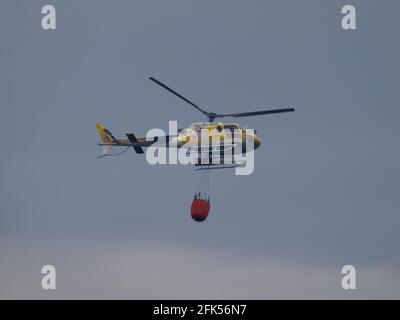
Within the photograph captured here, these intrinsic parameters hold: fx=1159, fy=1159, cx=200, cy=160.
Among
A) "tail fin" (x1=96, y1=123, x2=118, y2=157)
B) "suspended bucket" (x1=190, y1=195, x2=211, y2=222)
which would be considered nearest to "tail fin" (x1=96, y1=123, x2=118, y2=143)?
"tail fin" (x1=96, y1=123, x2=118, y2=157)

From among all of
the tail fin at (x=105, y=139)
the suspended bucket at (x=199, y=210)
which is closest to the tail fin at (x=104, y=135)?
the tail fin at (x=105, y=139)

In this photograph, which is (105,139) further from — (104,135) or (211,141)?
(211,141)

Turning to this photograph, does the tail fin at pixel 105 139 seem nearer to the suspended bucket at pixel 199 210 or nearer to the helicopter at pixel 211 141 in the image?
the helicopter at pixel 211 141

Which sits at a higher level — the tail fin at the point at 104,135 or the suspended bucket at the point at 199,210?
the tail fin at the point at 104,135

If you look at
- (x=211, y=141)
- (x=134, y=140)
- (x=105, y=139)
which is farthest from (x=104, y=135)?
(x=211, y=141)

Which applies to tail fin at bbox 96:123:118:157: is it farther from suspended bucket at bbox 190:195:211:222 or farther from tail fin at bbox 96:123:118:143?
suspended bucket at bbox 190:195:211:222

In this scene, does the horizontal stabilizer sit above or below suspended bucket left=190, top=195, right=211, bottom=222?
above
